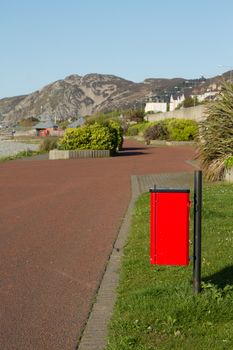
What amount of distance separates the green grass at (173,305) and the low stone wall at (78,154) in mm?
26296

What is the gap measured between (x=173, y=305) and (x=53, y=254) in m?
3.30

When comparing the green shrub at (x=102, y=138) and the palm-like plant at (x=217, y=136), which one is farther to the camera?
the green shrub at (x=102, y=138)

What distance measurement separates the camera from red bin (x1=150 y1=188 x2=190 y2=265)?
6210mm

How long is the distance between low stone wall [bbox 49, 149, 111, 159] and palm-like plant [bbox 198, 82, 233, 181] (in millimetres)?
16116

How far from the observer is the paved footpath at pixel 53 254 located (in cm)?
582

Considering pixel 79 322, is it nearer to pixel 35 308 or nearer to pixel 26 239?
pixel 35 308

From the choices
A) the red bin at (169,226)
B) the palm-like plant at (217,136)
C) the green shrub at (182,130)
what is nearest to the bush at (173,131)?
the green shrub at (182,130)

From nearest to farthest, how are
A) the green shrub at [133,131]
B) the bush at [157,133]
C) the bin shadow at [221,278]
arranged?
the bin shadow at [221,278] → the bush at [157,133] → the green shrub at [133,131]

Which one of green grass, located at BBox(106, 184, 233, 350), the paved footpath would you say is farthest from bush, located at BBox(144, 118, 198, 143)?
green grass, located at BBox(106, 184, 233, 350)

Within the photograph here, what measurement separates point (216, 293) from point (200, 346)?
3.68ft

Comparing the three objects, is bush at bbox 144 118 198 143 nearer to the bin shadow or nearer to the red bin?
the bin shadow

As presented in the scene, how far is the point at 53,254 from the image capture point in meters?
9.01

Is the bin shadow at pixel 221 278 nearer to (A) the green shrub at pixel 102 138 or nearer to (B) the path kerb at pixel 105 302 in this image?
(B) the path kerb at pixel 105 302

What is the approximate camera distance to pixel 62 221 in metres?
12.0
